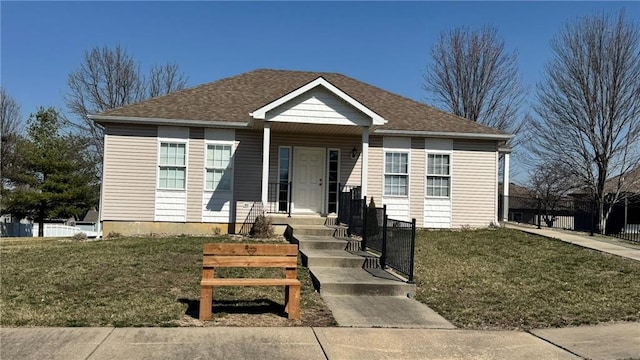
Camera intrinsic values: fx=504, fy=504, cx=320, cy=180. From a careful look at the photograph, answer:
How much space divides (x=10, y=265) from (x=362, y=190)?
871 centimetres

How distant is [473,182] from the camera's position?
17.1 m

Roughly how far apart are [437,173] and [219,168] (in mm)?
7173

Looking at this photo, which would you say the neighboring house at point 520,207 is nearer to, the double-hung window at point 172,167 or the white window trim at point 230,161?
the white window trim at point 230,161

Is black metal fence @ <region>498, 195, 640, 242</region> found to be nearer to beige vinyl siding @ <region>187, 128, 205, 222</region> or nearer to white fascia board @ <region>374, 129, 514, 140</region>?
white fascia board @ <region>374, 129, 514, 140</region>

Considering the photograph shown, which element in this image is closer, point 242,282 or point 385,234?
point 242,282

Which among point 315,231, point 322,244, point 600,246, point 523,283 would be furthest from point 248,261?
point 600,246

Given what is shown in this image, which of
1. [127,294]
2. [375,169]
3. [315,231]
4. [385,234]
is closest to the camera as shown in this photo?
[127,294]

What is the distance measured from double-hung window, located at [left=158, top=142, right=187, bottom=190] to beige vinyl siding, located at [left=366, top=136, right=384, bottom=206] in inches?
232

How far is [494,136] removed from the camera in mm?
16812

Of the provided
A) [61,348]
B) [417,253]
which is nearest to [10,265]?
[61,348]

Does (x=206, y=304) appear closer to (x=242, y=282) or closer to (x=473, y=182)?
(x=242, y=282)

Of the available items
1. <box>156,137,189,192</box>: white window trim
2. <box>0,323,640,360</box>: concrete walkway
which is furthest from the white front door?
<box>0,323,640,360</box>: concrete walkway

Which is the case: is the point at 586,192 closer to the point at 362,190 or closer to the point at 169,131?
the point at 362,190

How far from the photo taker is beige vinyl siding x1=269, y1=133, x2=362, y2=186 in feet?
52.6
